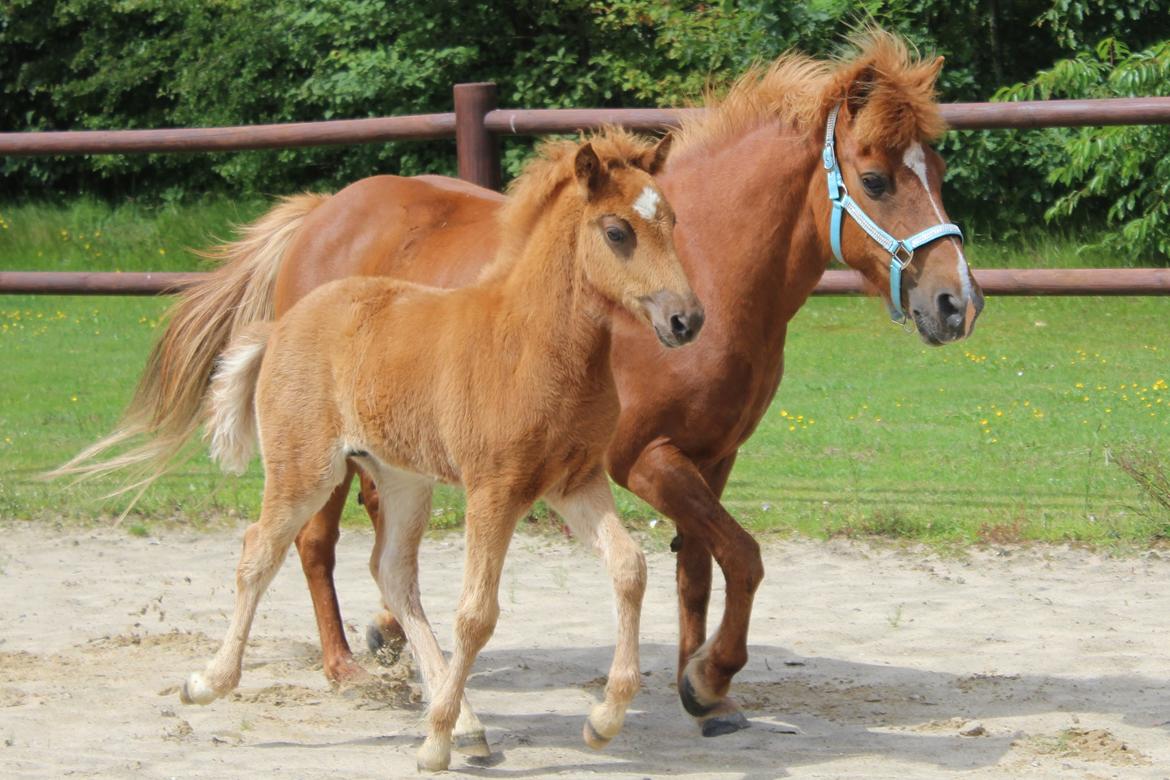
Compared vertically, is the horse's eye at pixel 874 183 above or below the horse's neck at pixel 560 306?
above

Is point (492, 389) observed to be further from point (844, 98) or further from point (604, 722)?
point (844, 98)

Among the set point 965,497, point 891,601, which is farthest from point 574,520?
point 965,497

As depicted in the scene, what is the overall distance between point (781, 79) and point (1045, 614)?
2261mm

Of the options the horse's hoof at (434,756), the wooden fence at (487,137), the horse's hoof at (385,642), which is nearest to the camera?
the horse's hoof at (434,756)

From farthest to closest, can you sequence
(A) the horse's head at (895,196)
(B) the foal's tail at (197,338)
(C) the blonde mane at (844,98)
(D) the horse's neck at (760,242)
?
(B) the foal's tail at (197,338)
(D) the horse's neck at (760,242)
(C) the blonde mane at (844,98)
(A) the horse's head at (895,196)

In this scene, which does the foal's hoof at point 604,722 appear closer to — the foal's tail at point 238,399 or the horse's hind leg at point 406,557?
the horse's hind leg at point 406,557

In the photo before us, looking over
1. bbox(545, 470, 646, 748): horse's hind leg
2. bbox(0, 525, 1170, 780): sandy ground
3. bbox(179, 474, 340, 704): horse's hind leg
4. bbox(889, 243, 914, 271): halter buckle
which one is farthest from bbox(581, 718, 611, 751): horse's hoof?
bbox(889, 243, 914, 271): halter buckle

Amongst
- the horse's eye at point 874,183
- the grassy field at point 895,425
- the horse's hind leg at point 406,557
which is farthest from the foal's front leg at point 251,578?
the grassy field at point 895,425

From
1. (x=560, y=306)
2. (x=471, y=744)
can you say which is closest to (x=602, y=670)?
(x=471, y=744)

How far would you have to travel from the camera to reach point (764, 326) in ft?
14.4

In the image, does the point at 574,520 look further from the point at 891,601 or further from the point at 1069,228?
the point at 1069,228

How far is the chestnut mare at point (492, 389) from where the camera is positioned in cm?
379

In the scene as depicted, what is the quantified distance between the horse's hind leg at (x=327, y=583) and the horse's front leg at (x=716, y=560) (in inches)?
43.1

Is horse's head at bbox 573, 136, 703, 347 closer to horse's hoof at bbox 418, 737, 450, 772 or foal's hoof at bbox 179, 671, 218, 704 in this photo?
horse's hoof at bbox 418, 737, 450, 772
